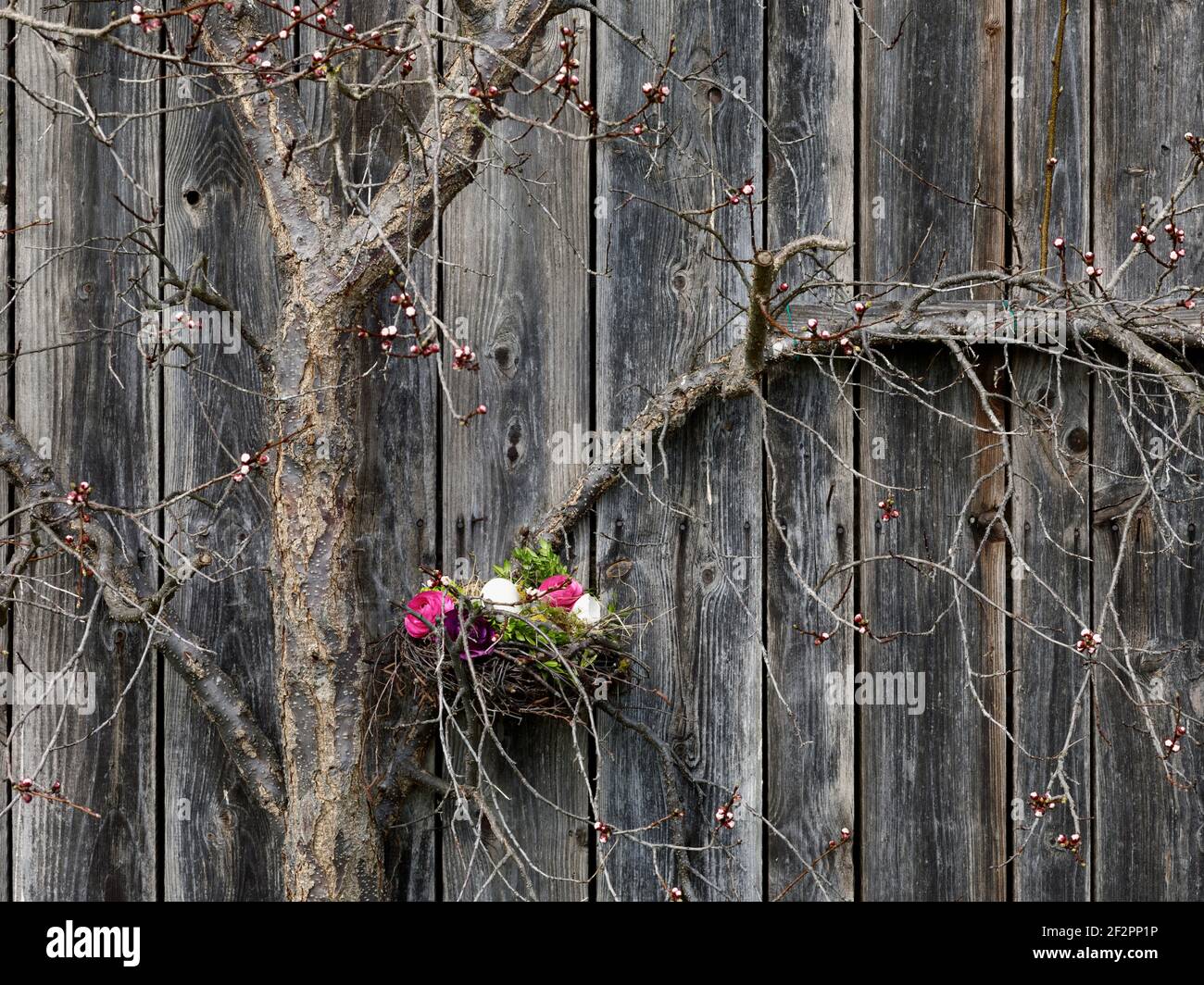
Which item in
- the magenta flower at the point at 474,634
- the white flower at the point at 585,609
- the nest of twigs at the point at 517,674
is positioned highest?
the white flower at the point at 585,609

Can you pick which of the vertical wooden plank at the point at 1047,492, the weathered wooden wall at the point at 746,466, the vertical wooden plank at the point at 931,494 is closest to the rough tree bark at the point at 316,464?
the weathered wooden wall at the point at 746,466

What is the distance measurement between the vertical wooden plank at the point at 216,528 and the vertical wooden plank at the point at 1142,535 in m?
1.59

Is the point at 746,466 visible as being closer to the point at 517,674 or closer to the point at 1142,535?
the point at 517,674

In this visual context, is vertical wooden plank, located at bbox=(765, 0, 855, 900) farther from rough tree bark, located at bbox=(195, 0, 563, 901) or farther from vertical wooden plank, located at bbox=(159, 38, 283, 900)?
vertical wooden plank, located at bbox=(159, 38, 283, 900)

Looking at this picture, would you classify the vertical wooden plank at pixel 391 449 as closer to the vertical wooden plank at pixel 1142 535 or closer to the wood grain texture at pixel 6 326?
the wood grain texture at pixel 6 326

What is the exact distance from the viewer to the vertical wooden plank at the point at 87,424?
210 cm

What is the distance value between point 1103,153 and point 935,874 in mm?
1415

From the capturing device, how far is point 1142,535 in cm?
211

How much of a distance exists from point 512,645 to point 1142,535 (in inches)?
48.2

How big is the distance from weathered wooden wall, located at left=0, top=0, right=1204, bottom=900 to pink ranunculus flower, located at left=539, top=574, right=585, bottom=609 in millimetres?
154

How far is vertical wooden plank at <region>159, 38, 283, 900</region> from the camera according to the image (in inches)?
82.5

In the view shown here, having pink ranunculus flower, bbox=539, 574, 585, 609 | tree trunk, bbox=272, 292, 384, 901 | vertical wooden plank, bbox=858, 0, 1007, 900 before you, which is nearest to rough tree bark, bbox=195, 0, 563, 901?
tree trunk, bbox=272, 292, 384, 901

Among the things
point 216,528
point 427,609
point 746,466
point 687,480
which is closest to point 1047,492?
point 746,466

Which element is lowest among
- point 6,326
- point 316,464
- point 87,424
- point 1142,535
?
point 1142,535
